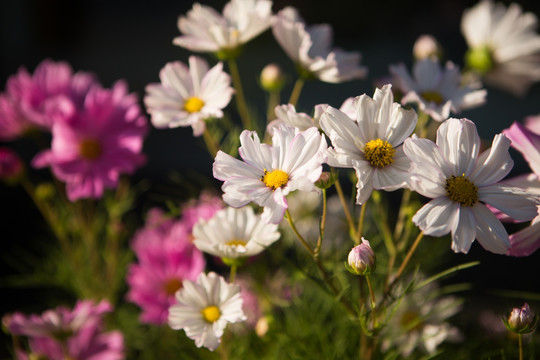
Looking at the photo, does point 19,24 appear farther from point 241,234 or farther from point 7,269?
point 241,234

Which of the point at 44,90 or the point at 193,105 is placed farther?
the point at 44,90

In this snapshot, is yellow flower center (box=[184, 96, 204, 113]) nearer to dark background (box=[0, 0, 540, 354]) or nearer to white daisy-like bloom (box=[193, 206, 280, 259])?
white daisy-like bloom (box=[193, 206, 280, 259])

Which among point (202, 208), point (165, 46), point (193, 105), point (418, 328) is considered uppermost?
point (193, 105)

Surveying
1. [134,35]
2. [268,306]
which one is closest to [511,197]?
[268,306]

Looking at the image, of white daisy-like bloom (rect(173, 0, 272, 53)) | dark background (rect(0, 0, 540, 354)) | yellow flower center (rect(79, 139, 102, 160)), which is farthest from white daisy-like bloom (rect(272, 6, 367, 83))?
dark background (rect(0, 0, 540, 354))

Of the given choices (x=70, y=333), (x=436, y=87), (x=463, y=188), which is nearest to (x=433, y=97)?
(x=436, y=87)

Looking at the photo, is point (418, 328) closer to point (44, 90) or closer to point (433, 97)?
point (433, 97)

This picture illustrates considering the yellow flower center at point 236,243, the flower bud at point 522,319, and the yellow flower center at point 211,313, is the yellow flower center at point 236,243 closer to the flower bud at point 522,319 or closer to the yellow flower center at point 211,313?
the yellow flower center at point 211,313
